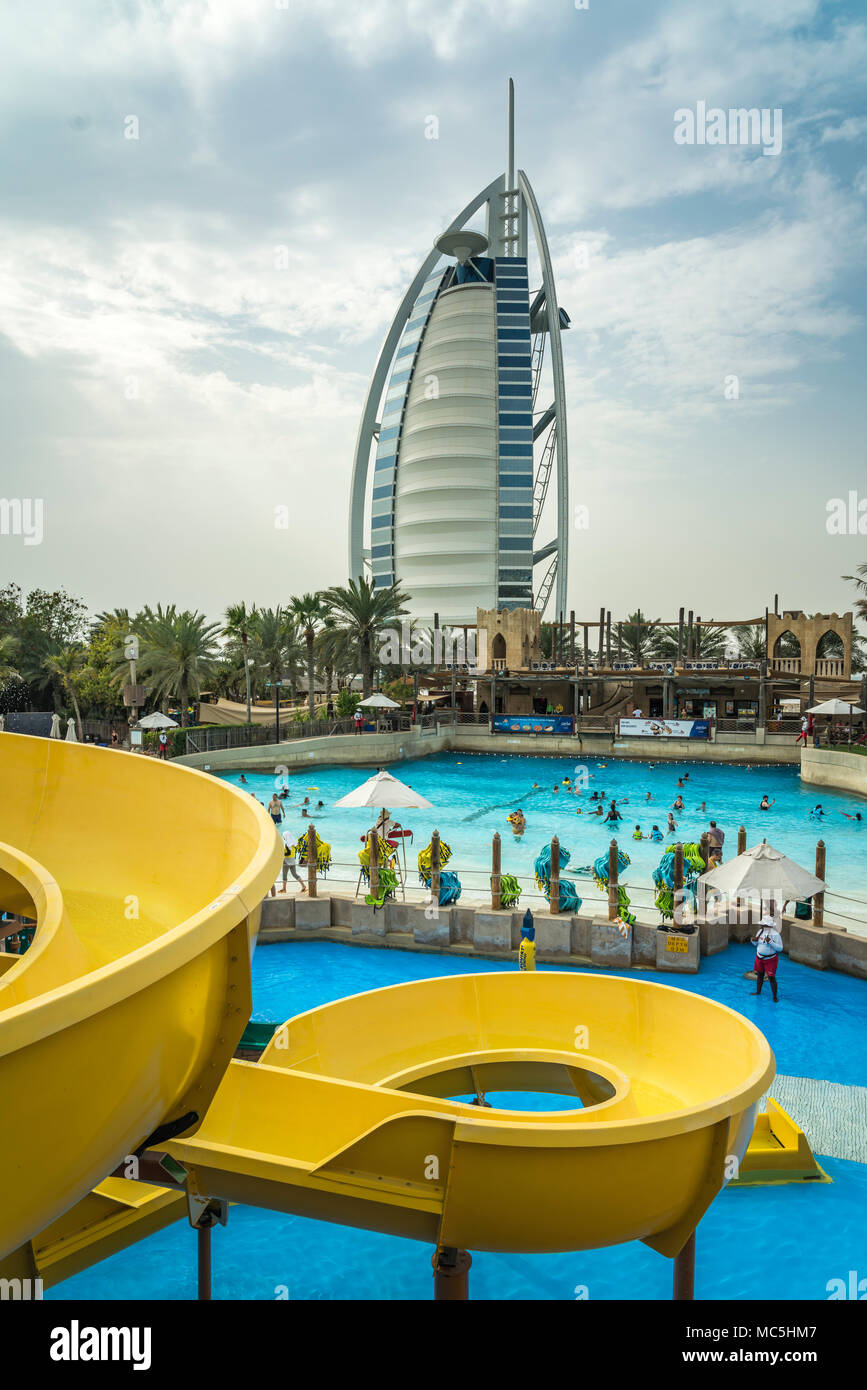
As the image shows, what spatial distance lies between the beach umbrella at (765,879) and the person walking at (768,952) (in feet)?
1.45

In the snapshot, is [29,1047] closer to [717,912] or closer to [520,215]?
[717,912]

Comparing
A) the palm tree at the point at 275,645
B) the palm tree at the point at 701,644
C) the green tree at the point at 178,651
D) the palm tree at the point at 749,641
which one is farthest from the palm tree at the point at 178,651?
the palm tree at the point at 749,641

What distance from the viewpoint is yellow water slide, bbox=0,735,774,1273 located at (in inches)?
115

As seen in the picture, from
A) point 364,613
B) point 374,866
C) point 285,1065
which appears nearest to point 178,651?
point 364,613

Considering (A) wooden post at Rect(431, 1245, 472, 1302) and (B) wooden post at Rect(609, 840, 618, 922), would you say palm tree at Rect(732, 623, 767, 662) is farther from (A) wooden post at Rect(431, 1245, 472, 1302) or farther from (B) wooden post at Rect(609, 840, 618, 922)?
(A) wooden post at Rect(431, 1245, 472, 1302)

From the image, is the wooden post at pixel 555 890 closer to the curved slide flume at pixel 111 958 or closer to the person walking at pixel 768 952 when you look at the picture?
the person walking at pixel 768 952

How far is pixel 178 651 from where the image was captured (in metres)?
42.2

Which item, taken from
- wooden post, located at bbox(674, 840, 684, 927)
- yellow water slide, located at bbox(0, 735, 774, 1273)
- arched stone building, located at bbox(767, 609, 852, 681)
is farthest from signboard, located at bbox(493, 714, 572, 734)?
yellow water slide, located at bbox(0, 735, 774, 1273)

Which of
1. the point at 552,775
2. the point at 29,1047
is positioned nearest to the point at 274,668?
the point at 552,775

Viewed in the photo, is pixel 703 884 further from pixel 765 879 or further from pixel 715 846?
pixel 715 846

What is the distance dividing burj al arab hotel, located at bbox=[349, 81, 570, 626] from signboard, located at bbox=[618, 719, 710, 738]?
205 ft

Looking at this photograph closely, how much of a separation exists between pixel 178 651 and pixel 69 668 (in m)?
6.44

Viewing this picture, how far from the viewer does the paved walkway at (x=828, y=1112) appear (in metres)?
9.22

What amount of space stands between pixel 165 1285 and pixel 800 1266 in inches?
217
